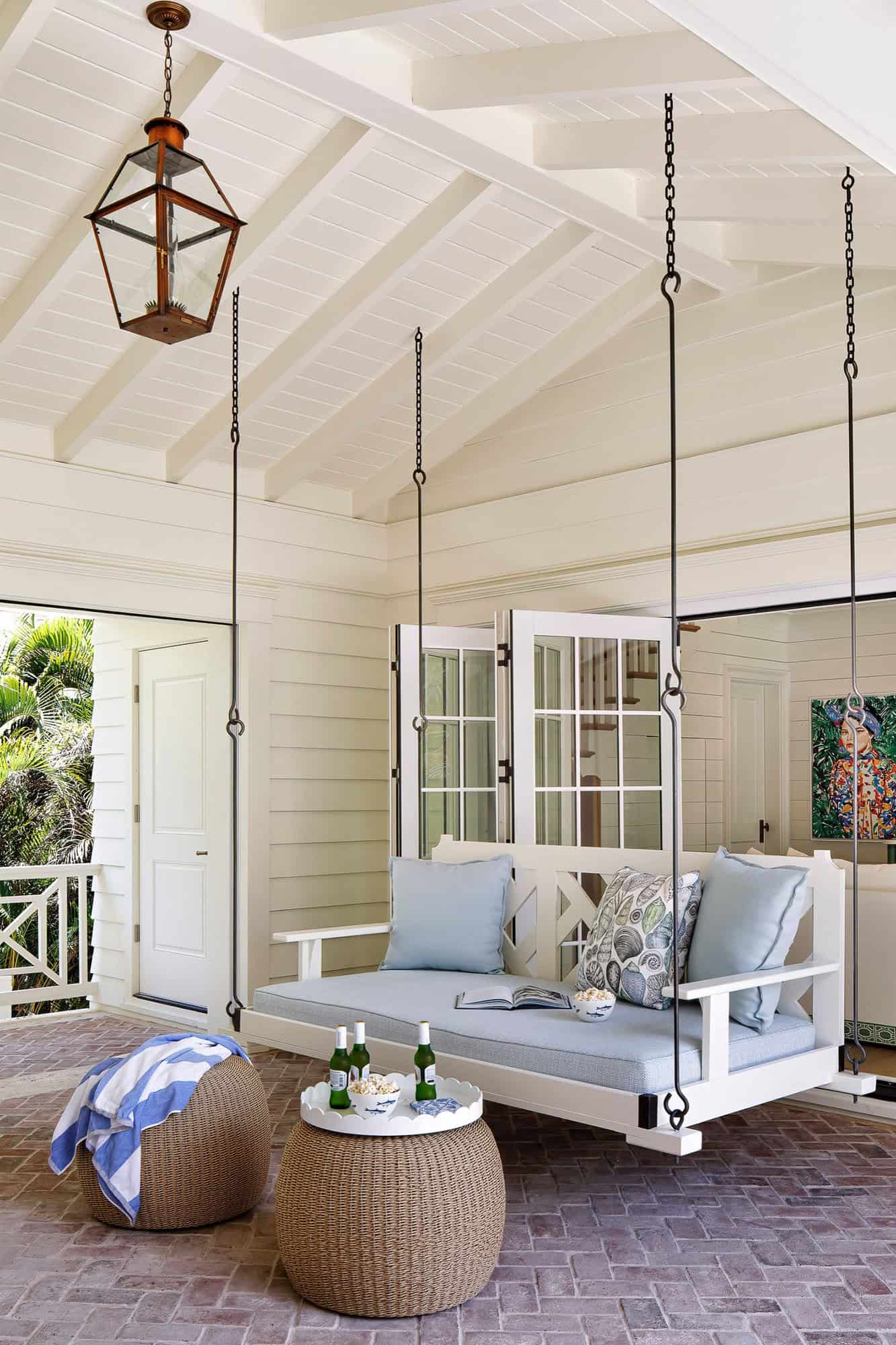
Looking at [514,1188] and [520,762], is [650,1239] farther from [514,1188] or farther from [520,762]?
[520,762]

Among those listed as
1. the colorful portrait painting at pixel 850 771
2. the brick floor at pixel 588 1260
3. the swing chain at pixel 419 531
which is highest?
the swing chain at pixel 419 531

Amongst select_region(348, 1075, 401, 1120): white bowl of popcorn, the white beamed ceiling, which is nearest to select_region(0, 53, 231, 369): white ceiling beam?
the white beamed ceiling

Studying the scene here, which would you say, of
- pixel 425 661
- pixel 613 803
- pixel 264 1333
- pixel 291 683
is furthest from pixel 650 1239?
pixel 291 683

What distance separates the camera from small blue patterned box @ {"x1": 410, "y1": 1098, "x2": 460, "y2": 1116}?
10.4ft

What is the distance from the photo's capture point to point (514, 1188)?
157 inches

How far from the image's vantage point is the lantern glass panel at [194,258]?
298cm

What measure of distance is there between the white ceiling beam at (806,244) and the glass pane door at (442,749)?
222cm

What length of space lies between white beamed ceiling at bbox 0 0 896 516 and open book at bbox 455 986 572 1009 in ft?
8.99

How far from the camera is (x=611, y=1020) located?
12.7ft

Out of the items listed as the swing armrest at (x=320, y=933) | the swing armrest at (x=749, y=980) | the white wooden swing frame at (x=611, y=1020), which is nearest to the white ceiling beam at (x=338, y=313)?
the white wooden swing frame at (x=611, y=1020)

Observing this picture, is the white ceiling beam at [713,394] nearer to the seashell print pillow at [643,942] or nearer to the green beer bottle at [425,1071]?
the seashell print pillow at [643,942]

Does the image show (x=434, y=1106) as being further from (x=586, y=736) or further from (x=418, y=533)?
(x=418, y=533)

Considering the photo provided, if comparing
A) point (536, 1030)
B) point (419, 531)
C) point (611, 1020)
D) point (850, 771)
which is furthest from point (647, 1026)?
point (850, 771)

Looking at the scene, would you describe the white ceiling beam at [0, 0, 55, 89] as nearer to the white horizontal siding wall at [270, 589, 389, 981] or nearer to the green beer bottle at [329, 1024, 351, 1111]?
the green beer bottle at [329, 1024, 351, 1111]
